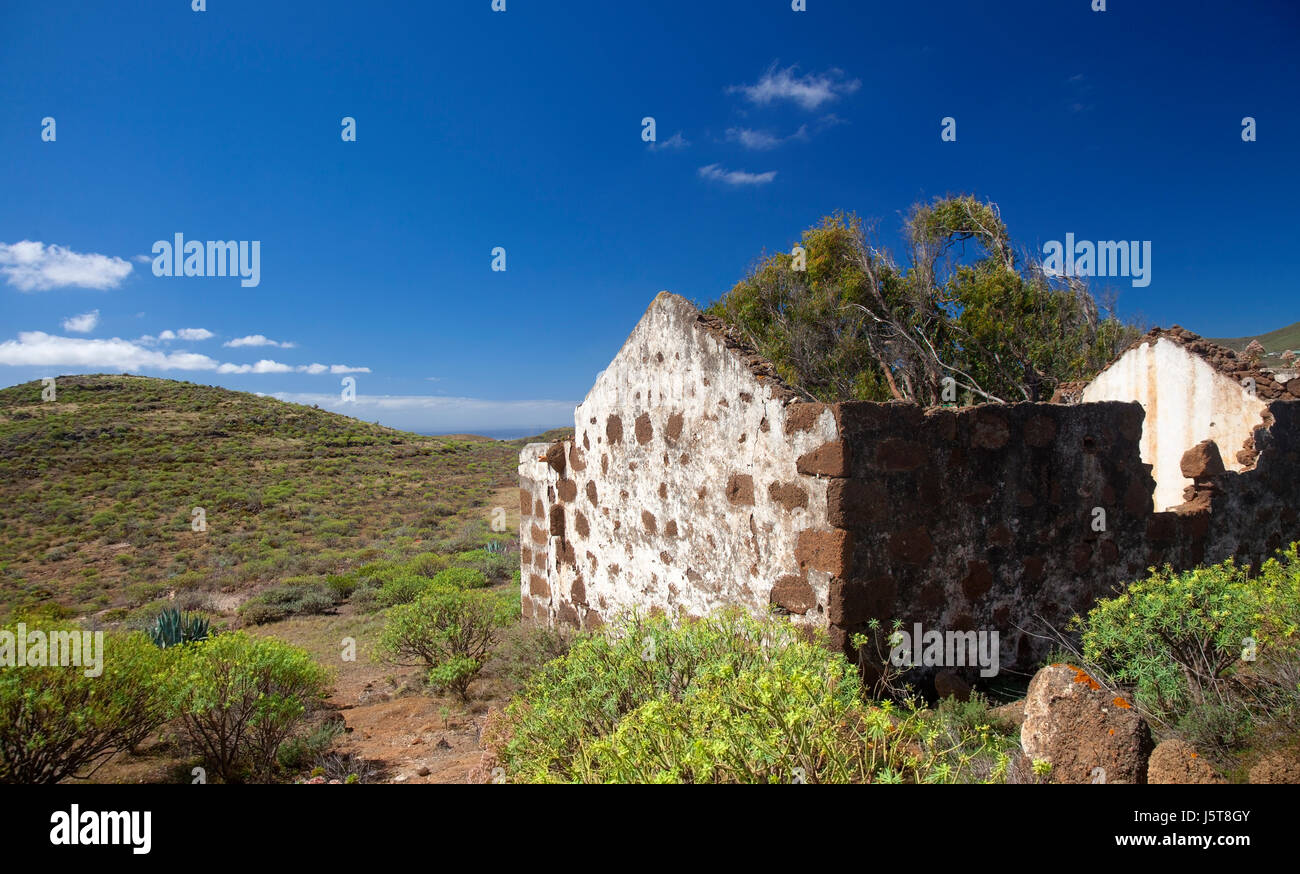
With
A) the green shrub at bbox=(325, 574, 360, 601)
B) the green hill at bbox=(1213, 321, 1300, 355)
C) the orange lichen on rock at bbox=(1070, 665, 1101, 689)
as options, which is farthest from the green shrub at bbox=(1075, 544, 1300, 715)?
the green hill at bbox=(1213, 321, 1300, 355)

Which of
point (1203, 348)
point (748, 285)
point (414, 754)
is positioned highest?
point (748, 285)

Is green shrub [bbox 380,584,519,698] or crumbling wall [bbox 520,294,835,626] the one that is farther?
green shrub [bbox 380,584,519,698]

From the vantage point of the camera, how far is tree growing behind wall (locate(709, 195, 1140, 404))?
14.4m

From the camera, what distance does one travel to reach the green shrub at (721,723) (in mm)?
2104

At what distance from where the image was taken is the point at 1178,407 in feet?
22.2

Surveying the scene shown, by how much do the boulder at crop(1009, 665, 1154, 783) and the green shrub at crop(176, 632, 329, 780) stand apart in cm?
508

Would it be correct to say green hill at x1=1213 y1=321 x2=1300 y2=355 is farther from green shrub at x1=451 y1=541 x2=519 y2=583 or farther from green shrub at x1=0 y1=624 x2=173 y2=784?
green shrub at x1=0 y1=624 x2=173 y2=784

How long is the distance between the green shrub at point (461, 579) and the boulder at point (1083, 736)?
31.4 ft

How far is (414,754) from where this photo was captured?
5180mm
